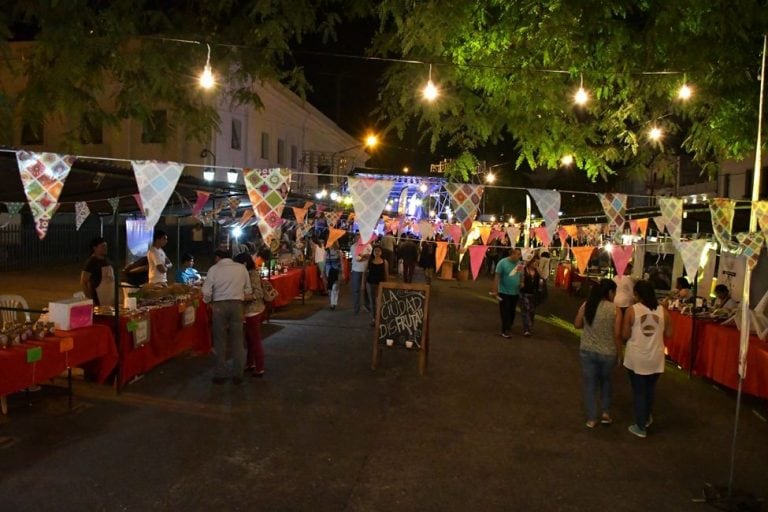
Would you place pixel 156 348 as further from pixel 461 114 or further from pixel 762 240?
pixel 762 240

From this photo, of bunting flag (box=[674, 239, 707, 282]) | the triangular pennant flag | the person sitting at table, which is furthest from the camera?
the person sitting at table

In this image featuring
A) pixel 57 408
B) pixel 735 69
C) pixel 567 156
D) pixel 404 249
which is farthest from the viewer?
pixel 404 249

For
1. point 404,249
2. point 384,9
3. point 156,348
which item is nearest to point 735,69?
point 384,9

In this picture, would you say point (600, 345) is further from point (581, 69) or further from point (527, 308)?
point (527, 308)

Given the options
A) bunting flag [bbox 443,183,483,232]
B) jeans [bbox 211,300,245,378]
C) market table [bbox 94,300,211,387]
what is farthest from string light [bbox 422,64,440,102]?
market table [bbox 94,300,211,387]

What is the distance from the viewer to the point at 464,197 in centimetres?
746

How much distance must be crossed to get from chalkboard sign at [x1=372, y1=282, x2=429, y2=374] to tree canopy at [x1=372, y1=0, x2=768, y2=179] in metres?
2.91

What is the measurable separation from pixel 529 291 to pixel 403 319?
12.4 feet

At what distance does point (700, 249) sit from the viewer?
815 cm

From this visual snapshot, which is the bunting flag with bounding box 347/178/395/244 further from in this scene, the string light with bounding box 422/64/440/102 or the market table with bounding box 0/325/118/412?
the market table with bounding box 0/325/118/412

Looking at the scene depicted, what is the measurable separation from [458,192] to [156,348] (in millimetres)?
4593

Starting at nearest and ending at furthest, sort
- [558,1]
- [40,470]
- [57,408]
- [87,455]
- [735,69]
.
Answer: [40,470], [87,455], [57,408], [558,1], [735,69]

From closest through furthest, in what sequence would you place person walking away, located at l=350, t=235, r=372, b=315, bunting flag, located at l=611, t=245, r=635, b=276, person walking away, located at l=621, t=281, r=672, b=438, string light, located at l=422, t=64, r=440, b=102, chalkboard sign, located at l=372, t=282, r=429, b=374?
1. person walking away, located at l=621, t=281, r=672, b=438
2. string light, located at l=422, t=64, r=440, b=102
3. chalkboard sign, located at l=372, t=282, r=429, b=374
4. bunting flag, located at l=611, t=245, r=635, b=276
5. person walking away, located at l=350, t=235, r=372, b=315

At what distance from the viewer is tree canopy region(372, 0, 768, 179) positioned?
23.6 feet
